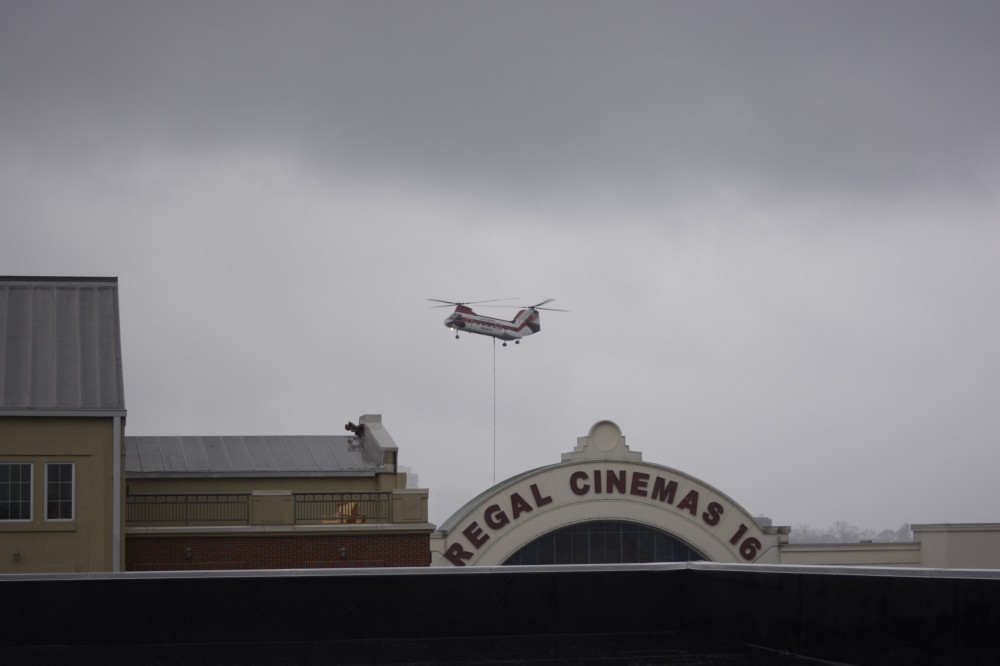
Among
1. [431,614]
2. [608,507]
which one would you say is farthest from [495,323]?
[431,614]

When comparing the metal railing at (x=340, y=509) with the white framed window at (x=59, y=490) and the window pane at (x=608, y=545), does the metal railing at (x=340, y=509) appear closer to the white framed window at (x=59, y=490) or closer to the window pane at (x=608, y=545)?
the white framed window at (x=59, y=490)

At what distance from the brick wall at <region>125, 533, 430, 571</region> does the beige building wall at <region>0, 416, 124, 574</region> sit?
2.63 metres

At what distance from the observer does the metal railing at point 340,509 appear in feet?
128

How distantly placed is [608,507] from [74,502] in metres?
22.9

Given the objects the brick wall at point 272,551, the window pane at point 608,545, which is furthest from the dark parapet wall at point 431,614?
the window pane at point 608,545

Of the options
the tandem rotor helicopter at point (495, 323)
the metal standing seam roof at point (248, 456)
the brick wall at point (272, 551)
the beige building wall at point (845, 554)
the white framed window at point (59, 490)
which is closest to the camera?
the white framed window at point (59, 490)

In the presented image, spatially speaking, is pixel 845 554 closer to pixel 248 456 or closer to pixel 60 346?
pixel 248 456

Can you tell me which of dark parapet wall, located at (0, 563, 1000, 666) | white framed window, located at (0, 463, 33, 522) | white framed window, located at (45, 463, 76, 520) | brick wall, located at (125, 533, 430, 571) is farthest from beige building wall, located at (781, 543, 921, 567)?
dark parapet wall, located at (0, 563, 1000, 666)

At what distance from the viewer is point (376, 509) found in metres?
40.1

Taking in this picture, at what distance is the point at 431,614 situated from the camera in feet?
39.3

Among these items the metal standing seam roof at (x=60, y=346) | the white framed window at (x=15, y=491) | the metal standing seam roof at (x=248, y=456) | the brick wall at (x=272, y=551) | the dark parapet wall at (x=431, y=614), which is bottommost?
the brick wall at (x=272, y=551)

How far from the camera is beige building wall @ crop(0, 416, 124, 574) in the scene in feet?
108

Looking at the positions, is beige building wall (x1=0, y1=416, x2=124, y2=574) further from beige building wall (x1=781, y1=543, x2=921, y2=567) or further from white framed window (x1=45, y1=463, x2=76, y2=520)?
beige building wall (x1=781, y1=543, x2=921, y2=567)

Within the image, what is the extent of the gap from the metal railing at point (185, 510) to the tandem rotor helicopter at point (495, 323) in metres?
46.5
